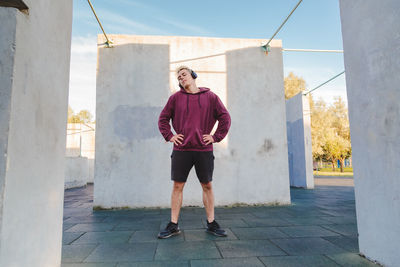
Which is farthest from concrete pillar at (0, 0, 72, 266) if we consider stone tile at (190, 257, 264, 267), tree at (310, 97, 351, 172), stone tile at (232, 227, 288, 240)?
tree at (310, 97, 351, 172)

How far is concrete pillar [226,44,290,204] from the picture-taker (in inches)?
165

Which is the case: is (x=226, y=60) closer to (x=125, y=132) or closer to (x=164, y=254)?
(x=125, y=132)

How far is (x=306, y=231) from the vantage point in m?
2.49

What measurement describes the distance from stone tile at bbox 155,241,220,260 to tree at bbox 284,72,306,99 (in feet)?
71.0

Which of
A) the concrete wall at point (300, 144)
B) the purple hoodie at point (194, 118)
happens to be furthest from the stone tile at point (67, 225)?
the concrete wall at point (300, 144)

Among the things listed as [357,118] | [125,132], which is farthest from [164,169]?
[357,118]

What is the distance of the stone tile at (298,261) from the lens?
1632 mm

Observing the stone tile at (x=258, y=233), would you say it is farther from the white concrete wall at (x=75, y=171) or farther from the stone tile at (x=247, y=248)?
the white concrete wall at (x=75, y=171)

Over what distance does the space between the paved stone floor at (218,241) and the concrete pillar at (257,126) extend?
2.53 ft

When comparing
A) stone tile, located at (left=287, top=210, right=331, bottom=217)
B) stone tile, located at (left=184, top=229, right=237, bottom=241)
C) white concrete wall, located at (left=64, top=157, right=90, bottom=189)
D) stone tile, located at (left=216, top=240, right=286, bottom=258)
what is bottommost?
stone tile, located at (left=287, top=210, right=331, bottom=217)

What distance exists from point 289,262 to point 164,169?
270 centimetres

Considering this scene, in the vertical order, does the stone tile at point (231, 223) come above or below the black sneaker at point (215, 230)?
below

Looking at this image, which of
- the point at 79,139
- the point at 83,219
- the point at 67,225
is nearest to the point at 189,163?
the point at 67,225

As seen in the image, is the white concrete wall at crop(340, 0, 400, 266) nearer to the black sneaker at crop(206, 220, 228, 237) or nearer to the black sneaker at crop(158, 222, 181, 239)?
the black sneaker at crop(206, 220, 228, 237)
